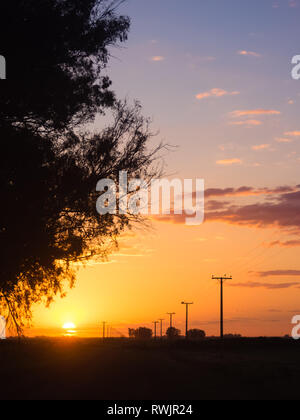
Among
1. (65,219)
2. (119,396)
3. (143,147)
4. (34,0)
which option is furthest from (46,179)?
(119,396)

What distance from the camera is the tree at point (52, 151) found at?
21234 mm

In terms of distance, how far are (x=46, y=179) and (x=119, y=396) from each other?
8.20 meters

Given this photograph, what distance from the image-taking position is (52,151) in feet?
76.0

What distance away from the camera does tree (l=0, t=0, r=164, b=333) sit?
2123 centimetres

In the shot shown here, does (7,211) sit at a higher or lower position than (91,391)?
higher

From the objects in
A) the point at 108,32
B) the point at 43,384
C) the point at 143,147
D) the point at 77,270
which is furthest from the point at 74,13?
the point at 43,384

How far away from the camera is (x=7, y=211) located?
21.1m

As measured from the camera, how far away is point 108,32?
24531 millimetres

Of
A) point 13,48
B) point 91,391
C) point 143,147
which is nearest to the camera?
point 91,391

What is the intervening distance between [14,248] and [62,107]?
217 inches

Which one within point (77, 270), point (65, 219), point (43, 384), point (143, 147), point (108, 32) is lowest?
point (43, 384)
